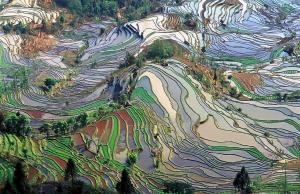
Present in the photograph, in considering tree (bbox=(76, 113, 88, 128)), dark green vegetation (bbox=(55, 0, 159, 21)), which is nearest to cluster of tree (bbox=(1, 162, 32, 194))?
tree (bbox=(76, 113, 88, 128))

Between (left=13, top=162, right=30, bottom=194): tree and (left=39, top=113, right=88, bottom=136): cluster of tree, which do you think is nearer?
(left=13, top=162, right=30, bottom=194): tree

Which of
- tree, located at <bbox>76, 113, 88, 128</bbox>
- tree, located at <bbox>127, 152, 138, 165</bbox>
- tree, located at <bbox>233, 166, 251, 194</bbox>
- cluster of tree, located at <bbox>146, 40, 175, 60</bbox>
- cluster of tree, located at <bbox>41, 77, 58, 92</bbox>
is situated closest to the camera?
tree, located at <bbox>233, 166, 251, 194</bbox>

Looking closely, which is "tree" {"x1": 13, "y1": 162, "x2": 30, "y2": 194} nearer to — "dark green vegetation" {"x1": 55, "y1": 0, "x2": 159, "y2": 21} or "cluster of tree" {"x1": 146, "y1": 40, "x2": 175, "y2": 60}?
"cluster of tree" {"x1": 146, "y1": 40, "x2": 175, "y2": 60}

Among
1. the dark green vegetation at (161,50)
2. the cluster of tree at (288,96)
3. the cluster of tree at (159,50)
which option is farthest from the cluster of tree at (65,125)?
the cluster of tree at (288,96)

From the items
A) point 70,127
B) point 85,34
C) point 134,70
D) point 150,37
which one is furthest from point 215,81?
point 85,34

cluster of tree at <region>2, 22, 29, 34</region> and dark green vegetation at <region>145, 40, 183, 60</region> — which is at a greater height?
dark green vegetation at <region>145, 40, 183, 60</region>

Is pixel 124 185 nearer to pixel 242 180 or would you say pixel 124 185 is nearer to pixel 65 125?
pixel 242 180

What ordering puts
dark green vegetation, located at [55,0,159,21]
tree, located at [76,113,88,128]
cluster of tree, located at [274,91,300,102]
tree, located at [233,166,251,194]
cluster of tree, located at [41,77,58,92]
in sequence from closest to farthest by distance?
tree, located at [233,166,251,194], tree, located at [76,113,88,128], cluster of tree, located at [274,91,300,102], cluster of tree, located at [41,77,58,92], dark green vegetation, located at [55,0,159,21]

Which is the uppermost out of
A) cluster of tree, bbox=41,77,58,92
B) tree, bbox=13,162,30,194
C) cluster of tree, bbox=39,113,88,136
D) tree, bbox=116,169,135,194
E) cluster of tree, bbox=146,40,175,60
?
tree, bbox=13,162,30,194
